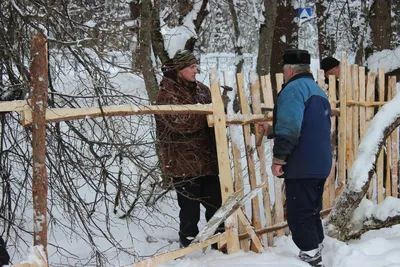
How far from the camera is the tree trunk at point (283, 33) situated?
7.55 meters

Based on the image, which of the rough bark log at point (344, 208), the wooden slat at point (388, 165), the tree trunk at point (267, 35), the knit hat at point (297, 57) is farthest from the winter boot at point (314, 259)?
the tree trunk at point (267, 35)

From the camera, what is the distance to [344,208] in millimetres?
3758

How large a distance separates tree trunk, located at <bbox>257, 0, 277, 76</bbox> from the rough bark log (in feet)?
12.6

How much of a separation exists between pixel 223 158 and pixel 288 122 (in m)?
0.59

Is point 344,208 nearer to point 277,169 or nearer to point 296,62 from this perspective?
point 277,169

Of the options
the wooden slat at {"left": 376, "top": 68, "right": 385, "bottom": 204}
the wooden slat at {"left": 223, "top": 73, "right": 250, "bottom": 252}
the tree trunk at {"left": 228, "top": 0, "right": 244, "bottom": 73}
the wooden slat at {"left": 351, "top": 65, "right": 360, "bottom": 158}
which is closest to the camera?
the wooden slat at {"left": 223, "top": 73, "right": 250, "bottom": 252}

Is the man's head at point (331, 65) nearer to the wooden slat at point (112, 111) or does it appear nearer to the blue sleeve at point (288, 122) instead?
the blue sleeve at point (288, 122)

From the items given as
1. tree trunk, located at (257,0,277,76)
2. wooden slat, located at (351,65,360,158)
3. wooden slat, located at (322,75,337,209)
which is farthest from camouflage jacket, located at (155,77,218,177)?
tree trunk, located at (257,0,277,76)

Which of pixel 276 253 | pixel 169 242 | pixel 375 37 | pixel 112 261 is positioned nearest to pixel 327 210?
pixel 276 253

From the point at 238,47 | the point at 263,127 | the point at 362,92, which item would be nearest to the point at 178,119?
the point at 263,127

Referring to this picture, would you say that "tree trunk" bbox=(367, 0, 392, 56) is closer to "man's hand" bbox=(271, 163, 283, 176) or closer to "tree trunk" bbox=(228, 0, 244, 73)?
"man's hand" bbox=(271, 163, 283, 176)

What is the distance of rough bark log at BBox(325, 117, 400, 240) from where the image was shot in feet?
12.2

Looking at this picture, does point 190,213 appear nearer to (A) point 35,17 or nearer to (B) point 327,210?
(B) point 327,210

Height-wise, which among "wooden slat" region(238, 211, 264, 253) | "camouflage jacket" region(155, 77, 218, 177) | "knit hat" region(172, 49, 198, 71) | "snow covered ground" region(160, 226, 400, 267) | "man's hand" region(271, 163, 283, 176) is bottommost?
"snow covered ground" region(160, 226, 400, 267)
